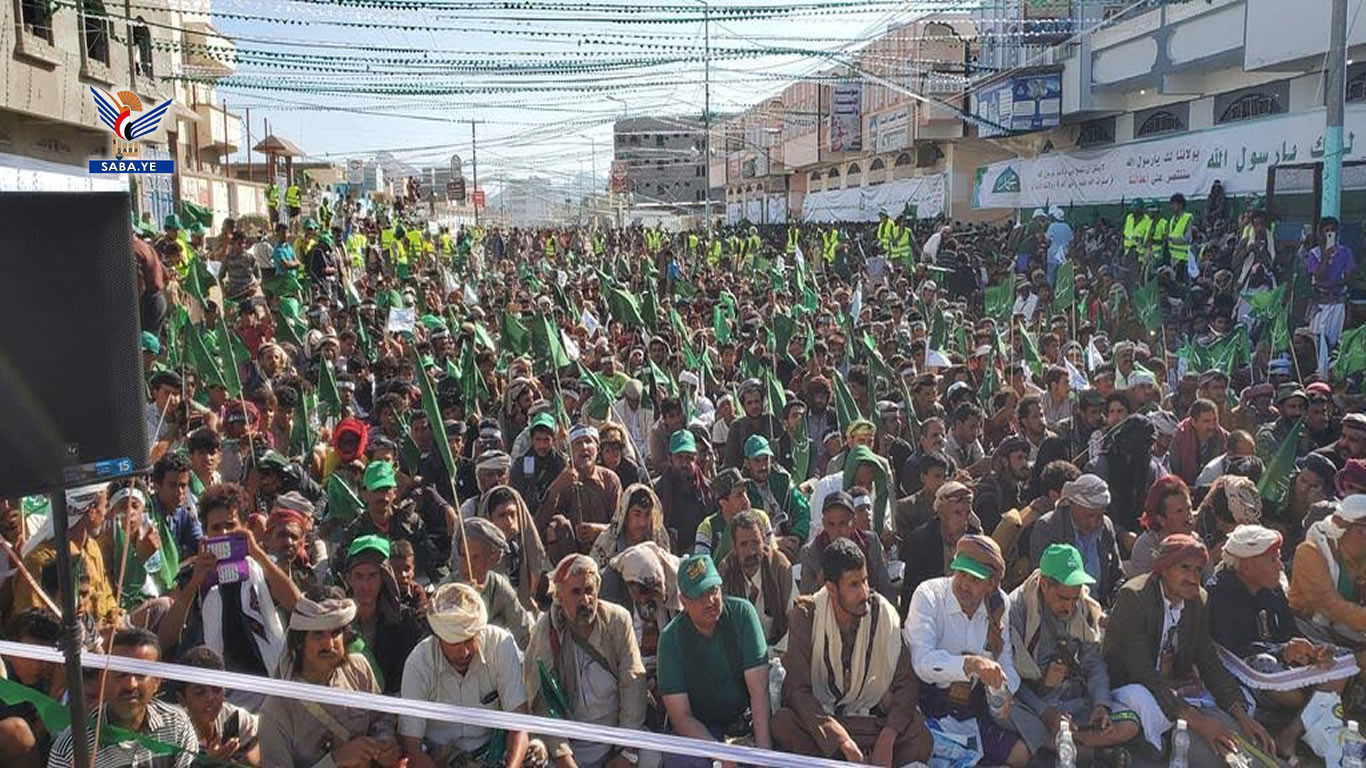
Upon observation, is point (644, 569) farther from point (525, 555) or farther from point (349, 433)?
point (349, 433)

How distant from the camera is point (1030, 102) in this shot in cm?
2780

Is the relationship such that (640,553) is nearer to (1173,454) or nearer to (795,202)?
(1173,454)

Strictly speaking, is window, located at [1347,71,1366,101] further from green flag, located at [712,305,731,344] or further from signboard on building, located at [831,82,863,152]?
signboard on building, located at [831,82,863,152]

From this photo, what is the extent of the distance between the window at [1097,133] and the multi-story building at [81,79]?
19.4m

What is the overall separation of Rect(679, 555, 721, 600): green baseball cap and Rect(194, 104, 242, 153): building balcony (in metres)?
37.3

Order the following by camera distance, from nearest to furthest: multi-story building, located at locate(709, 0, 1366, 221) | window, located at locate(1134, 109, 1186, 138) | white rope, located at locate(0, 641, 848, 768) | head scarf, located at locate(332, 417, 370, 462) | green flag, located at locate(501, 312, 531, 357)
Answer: white rope, located at locate(0, 641, 848, 768) → head scarf, located at locate(332, 417, 370, 462) → green flag, located at locate(501, 312, 531, 357) → multi-story building, located at locate(709, 0, 1366, 221) → window, located at locate(1134, 109, 1186, 138)

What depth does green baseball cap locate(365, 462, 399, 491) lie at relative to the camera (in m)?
6.21

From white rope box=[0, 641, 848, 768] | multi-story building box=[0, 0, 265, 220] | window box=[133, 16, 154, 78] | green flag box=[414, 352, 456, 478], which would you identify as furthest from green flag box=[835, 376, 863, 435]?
window box=[133, 16, 154, 78]

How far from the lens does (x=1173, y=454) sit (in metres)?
7.69

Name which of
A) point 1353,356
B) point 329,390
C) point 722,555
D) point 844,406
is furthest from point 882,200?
point 722,555

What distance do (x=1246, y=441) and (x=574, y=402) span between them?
15.6 ft

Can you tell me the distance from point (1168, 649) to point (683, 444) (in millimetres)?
3071

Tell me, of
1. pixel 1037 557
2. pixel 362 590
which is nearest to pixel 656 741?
pixel 362 590

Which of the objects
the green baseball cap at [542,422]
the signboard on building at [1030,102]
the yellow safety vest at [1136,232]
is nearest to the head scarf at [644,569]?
the green baseball cap at [542,422]
